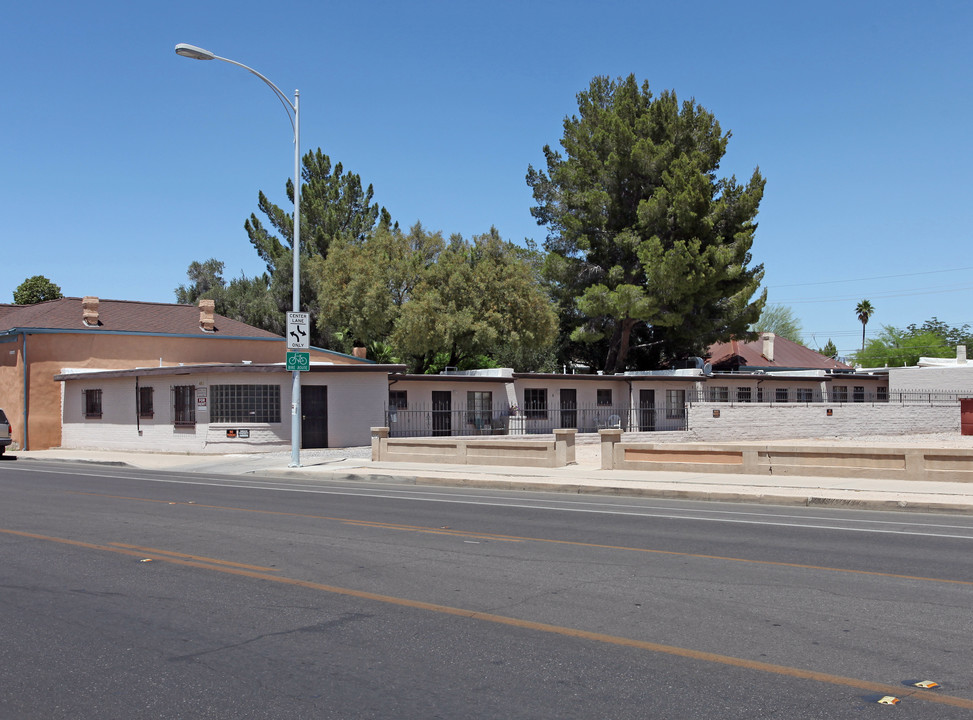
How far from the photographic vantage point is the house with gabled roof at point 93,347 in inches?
1545

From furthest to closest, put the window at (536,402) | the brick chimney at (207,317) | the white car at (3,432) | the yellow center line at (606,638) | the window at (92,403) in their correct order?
the brick chimney at (207,317), the window at (536,402), the window at (92,403), the white car at (3,432), the yellow center line at (606,638)

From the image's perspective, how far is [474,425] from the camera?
41.2 meters

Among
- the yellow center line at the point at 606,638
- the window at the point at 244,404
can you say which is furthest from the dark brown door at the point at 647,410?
the yellow center line at the point at 606,638

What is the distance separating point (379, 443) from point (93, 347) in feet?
65.1

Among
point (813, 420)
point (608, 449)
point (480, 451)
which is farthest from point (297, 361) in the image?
point (813, 420)

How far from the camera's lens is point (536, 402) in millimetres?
43812

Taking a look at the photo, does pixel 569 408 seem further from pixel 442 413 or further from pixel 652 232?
pixel 652 232

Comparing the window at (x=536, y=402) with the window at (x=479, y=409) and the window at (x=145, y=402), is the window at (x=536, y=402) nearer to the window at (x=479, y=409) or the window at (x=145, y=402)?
the window at (x=479, y=409)

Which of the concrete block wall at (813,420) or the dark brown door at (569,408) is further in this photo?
the concrete block wall at (813,420)

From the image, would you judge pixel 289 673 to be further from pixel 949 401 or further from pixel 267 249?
pixel 267 249

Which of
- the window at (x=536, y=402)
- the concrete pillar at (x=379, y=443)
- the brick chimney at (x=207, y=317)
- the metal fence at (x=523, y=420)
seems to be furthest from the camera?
the brick chimney at (x=207, y=317)

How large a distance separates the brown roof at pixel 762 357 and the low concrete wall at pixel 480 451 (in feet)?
→ 145

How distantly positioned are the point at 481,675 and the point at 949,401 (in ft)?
187

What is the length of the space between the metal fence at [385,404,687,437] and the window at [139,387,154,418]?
9.21 metres
